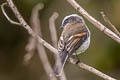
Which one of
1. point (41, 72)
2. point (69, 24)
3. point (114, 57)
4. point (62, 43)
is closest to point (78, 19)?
point (69, 24)

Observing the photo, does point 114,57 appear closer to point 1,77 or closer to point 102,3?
point 102,3

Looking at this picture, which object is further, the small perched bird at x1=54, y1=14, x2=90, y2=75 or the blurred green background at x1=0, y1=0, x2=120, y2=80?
the blurred green background at x1=0, y1=0, x2=120, y2=80

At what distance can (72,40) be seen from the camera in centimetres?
630

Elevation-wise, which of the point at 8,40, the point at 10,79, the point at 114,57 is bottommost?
the point at 114,57

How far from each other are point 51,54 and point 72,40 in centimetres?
473

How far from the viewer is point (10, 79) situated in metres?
11.6

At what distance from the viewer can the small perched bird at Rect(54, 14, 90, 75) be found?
20.0 feet

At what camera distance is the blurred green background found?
9.98 m

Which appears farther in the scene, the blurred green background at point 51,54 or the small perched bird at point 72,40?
the blurred green background at point 51,54

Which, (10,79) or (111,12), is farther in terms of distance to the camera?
(10,79)

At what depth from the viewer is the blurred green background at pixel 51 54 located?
393 inches

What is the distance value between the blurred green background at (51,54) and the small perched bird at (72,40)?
82.5 inches

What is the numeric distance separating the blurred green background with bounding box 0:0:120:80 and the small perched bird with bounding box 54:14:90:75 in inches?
82.5

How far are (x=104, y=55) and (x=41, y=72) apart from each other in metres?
1.68
